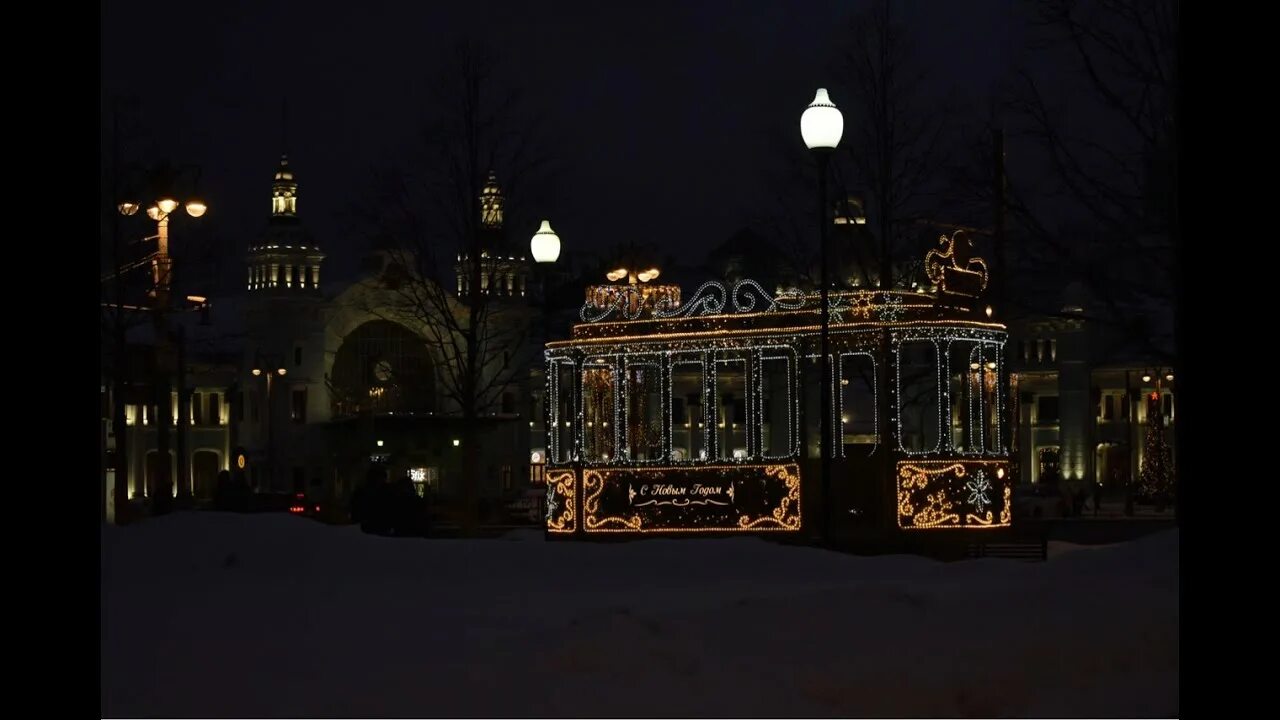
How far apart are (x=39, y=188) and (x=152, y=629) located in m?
6.53

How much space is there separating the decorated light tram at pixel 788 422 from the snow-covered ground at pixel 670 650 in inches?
395

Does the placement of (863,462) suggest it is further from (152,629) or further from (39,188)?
Answer: (39,188)

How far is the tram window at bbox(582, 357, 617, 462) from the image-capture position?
3014cm

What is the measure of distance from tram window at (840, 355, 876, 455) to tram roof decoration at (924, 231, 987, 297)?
1.80 metres

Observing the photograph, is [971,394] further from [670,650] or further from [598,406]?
[670,650]

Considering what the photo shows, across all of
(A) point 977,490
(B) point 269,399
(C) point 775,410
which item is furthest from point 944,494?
(B) point 269,399

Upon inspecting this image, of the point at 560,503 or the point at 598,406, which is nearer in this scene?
the point at 560,503

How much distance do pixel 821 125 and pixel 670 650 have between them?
12.2m

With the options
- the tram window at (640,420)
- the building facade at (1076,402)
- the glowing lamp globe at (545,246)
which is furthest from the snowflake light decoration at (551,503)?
the building facade at (1076,402)

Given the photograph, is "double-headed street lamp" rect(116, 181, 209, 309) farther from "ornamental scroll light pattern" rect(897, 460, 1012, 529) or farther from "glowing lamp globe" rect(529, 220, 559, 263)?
"ornamental scroll light pattern" rect(897, 460, 1012, 529)

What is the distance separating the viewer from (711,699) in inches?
435

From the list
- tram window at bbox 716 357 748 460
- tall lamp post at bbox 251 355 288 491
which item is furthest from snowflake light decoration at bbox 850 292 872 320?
tall lamp post at bbox 251 355 288 491

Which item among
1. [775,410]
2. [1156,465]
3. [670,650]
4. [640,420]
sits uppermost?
[775,410]

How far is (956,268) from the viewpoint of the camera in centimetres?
2695
